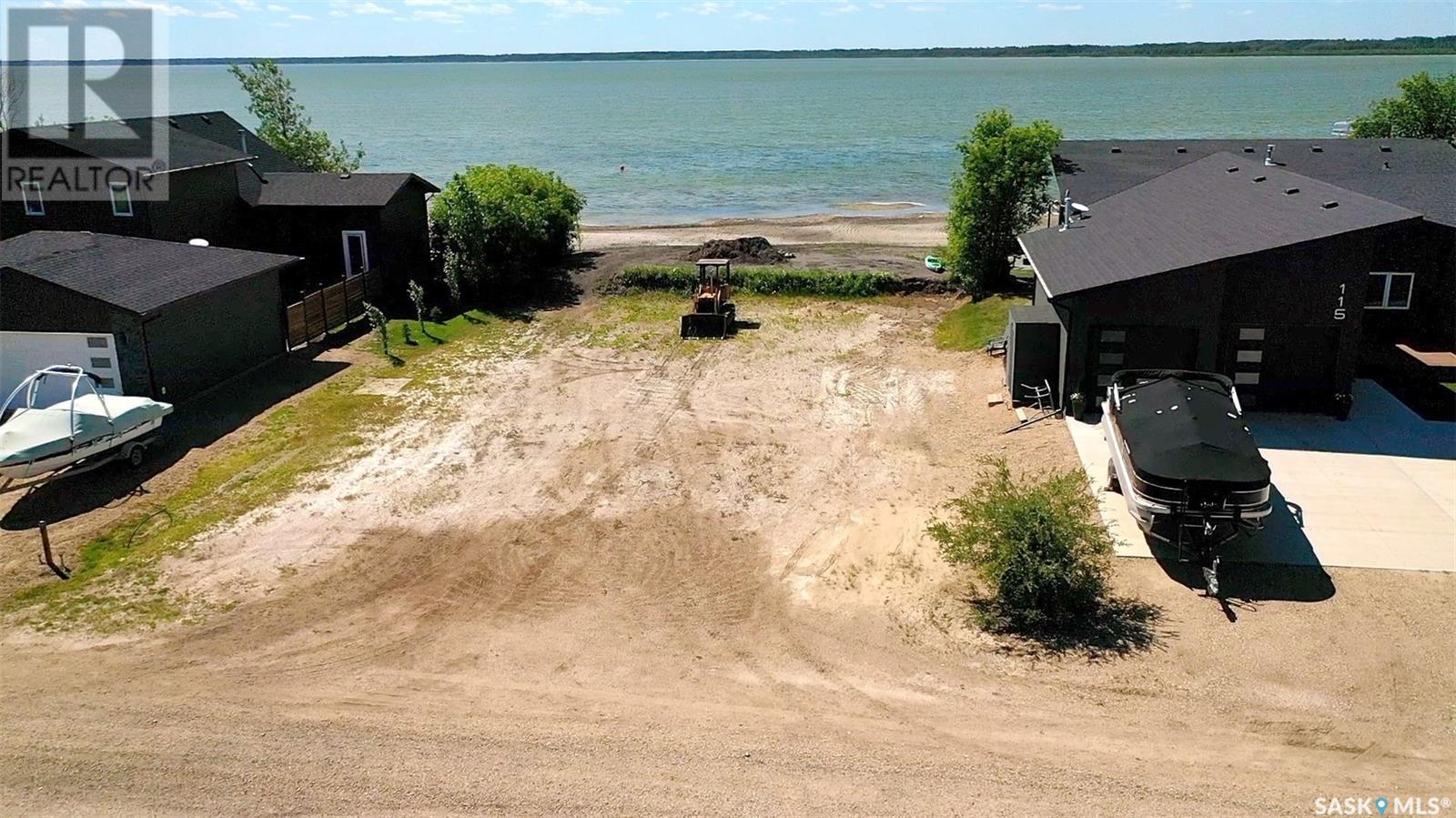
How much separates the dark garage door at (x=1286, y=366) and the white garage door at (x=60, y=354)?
21.3m

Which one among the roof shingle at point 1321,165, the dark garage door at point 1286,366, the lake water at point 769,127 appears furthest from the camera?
the lake water at point 769,127

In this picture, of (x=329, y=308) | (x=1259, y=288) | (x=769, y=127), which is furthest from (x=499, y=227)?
(x=769, y=127)

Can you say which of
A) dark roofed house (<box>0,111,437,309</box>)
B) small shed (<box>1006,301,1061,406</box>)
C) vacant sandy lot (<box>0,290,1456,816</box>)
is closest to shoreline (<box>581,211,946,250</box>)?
dark roofed house (<box>0,111,437,309</box>)

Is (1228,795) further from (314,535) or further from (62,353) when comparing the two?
(62,353)

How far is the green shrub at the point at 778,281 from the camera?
30984 mm

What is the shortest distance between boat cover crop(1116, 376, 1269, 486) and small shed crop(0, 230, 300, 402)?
57.3 feet

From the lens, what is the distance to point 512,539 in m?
15.9

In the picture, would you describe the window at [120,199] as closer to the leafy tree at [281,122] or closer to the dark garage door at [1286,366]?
the leafy tree at [281,122]

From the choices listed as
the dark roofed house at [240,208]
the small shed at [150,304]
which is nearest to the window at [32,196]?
the dark roofed house at [240,208]

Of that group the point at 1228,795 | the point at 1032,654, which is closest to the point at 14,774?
the point at 1032,654

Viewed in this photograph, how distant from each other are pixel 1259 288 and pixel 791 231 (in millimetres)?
30659

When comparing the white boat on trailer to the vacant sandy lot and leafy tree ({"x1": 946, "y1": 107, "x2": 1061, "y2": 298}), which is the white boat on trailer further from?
leafy tree ({"x1": 946, "y1": 107, "x2": 1061, "y2": 298})

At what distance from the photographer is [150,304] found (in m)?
19.5

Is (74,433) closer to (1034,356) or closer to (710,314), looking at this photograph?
(710,314)
